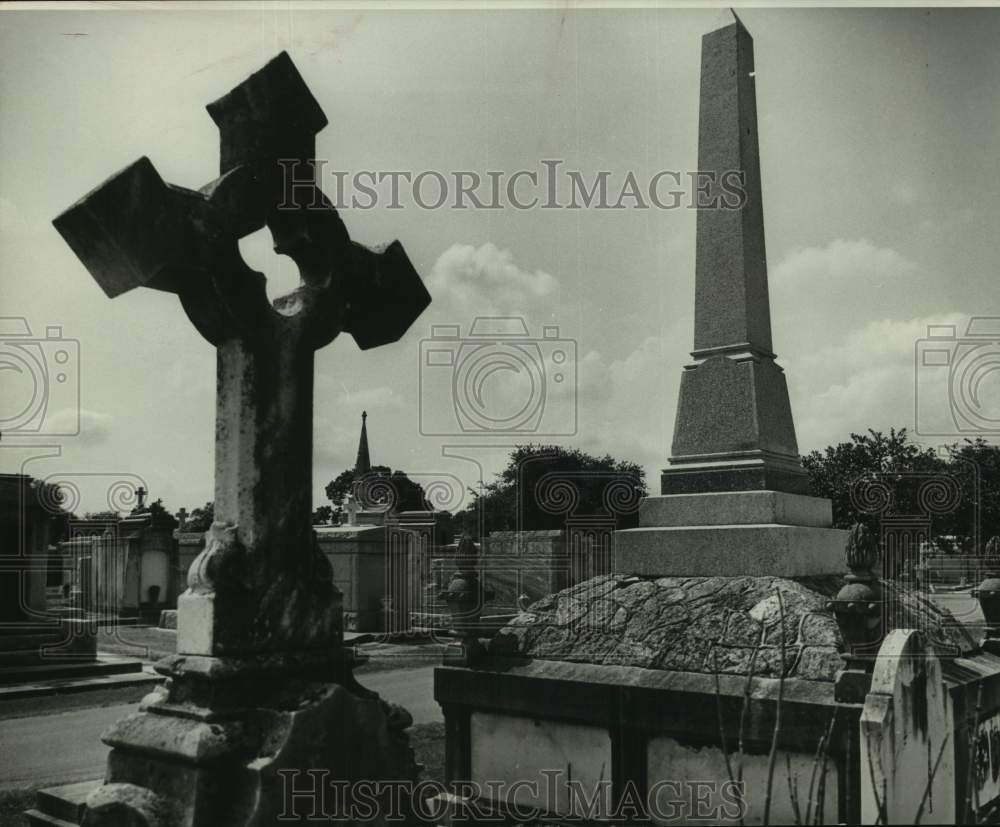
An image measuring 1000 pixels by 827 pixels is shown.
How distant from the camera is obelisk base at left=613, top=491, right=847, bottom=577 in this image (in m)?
5.72

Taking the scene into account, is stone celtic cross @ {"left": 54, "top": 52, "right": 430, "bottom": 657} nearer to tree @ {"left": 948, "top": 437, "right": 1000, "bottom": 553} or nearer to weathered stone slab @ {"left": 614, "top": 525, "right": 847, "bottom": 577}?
Answer: weathered stone slab @ {"left": 614, "top": 525, "right": 847, "bottom": 577}

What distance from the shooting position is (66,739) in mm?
9141

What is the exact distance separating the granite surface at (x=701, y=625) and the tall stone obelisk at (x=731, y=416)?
208mm

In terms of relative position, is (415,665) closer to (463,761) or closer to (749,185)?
(463,761)

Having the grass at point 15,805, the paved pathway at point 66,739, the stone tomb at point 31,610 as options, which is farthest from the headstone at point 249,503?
the stone tomb at point 31,610

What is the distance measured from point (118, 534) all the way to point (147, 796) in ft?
63.6

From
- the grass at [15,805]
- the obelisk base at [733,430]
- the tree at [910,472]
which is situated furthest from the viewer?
the tree at [910,472]

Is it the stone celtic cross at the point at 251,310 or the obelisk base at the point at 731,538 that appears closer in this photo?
the stone celtic cross at the point at 251,310

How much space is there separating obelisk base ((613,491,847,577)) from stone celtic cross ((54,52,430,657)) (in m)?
2.95

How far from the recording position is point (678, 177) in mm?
6949

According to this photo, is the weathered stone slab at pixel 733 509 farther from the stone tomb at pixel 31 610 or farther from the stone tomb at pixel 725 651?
the stone tomb at pixel 31 610

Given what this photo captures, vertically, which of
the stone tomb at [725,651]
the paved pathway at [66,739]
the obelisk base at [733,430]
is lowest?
the paved pathway at [66,739]

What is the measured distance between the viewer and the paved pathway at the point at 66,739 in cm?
768

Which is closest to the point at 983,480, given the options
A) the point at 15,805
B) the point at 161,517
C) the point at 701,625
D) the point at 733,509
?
the point at 161,517
